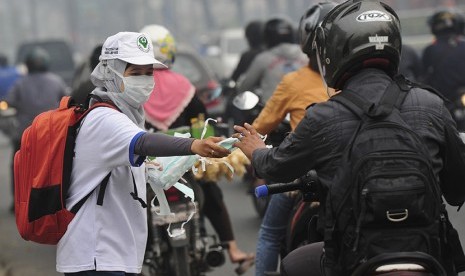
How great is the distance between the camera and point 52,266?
9.77 m

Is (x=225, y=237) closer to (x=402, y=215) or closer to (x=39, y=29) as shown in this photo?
(x=402, y=215)

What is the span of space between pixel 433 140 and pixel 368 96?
262mm

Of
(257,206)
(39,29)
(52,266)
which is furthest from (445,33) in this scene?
(39,29)

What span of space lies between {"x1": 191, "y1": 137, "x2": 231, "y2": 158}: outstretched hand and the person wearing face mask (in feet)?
0.41

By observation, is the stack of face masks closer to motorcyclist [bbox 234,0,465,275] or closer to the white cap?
the white cap

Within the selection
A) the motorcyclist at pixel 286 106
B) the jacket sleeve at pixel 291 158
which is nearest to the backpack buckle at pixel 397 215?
the jacket sleeve at pixel 291 158

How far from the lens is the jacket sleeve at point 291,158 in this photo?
3939 mm

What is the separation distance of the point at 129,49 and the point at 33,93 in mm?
8110

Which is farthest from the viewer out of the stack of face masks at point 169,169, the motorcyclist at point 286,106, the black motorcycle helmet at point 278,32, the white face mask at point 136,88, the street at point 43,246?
the black motorcycle helmet at point 278,32

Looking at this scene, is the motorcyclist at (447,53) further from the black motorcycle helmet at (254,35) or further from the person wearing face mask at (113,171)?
the person wearing face mask at (113,171)

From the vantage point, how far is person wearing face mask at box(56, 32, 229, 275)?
4574 millimetres

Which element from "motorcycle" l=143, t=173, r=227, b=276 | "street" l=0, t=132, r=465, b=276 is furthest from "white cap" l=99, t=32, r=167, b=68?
"street" l=0, t=132, r=465, b=276

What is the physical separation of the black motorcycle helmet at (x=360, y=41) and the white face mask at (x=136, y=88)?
37.5 inches

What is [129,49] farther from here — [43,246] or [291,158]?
[43,246]
